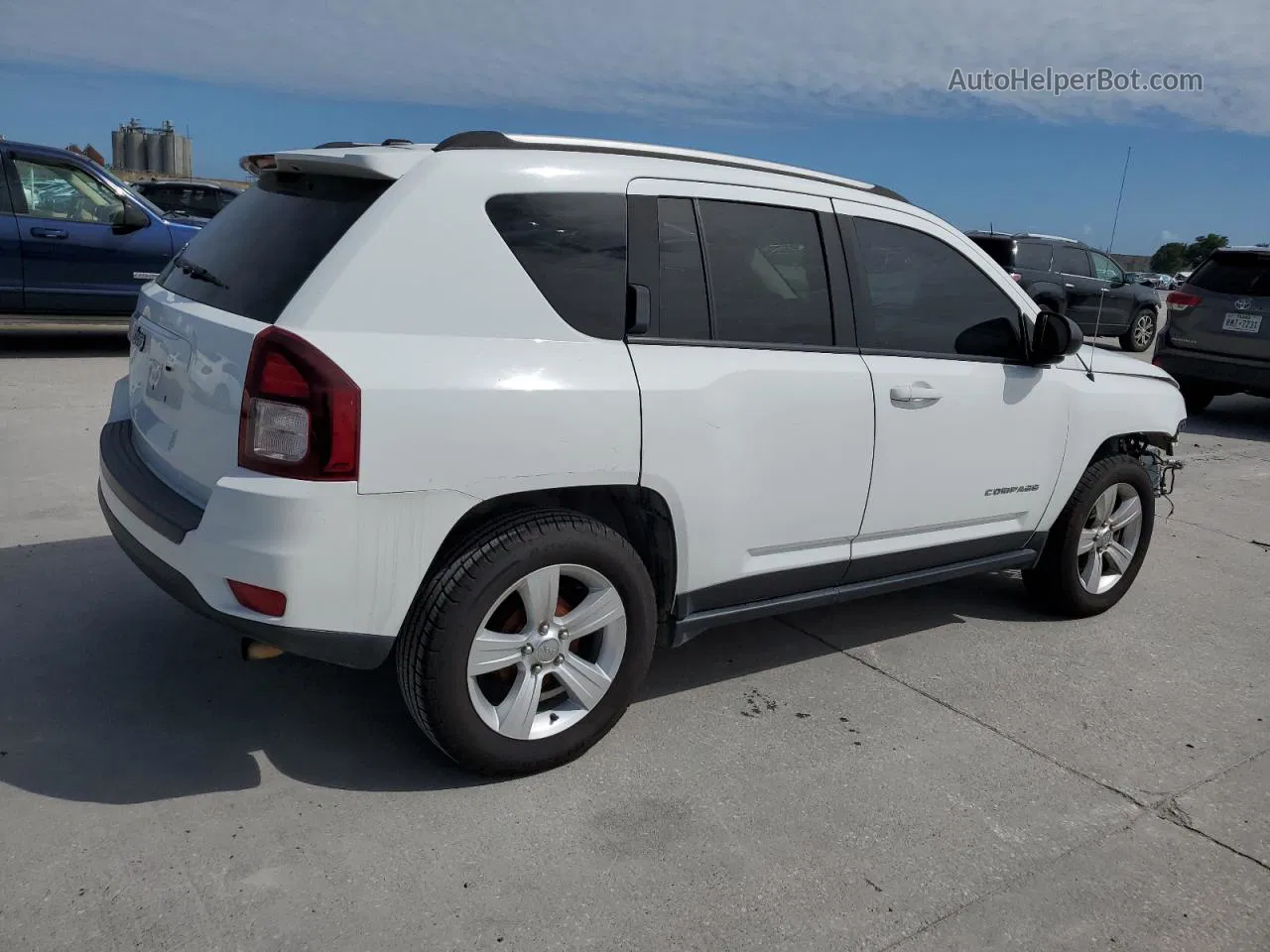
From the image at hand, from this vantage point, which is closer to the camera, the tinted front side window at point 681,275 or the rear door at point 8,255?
the tinted front side window at point 681,275

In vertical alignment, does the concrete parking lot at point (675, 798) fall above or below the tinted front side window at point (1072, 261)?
below

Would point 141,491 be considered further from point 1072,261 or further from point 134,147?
point 134,147

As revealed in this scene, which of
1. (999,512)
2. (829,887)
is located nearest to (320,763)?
(829,887)

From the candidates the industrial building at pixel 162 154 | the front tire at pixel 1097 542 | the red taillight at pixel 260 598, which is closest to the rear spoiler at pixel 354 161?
the red taillight at pixel 260 598

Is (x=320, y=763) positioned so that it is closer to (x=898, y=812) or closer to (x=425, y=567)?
(x=425, y=567)

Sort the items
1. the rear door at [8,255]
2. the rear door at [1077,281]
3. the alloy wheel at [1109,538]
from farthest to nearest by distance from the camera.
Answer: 1. the rear door at [1077,281]
2. the rear door at [8,255]
3. the alloy wheel at [1109,538]

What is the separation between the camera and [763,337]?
3.57 metres

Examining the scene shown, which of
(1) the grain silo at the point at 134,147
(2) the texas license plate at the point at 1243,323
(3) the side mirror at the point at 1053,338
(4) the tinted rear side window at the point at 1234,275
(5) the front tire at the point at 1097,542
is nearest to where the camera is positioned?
(3) the side mirror at the point at 1053,338

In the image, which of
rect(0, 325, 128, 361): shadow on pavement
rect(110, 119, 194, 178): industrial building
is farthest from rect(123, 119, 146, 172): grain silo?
rect(0, 325, 128, 361): shadow on pavement

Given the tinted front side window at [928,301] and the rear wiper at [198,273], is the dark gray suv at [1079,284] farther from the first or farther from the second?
the rear wiper at [198,273]

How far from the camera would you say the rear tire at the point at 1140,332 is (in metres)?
17.9

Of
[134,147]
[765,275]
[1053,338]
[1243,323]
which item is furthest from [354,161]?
[134,147]

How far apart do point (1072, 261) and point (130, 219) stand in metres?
13.1

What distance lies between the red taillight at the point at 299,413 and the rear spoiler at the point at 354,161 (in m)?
0.56
